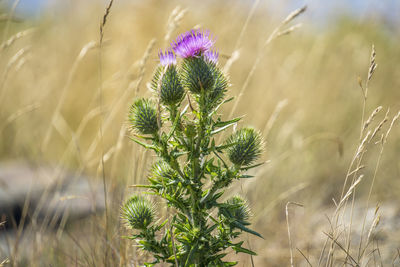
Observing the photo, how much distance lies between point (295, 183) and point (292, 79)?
6.29ft

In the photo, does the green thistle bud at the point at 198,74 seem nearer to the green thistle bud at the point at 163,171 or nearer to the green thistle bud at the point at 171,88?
the green thistle bud at the point at 171,88

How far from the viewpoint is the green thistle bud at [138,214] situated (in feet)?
5.44

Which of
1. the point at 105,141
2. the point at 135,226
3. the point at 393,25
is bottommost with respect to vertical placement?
the point at 135,226

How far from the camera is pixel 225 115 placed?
14.3 ft

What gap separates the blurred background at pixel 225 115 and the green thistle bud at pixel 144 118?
0.82 metres

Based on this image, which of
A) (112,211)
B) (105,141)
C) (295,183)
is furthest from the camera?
(105,141)

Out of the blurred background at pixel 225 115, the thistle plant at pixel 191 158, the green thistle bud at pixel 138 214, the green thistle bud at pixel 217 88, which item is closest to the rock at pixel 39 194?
the blurred background at pixel 225 115

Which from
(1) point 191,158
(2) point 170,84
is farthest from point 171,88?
(1) point 191,158

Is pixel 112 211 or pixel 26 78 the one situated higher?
pixel 26 78

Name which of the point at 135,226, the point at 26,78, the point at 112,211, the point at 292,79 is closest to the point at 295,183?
the point at 292,79

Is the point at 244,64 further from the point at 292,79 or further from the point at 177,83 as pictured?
the point at 177,83

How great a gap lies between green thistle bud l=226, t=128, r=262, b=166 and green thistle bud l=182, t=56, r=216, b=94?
0.27 m

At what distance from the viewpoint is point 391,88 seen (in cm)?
536

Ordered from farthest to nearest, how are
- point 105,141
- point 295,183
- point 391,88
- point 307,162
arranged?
point 105,141 < point 391,88 < point 307,162 < point 295,183
